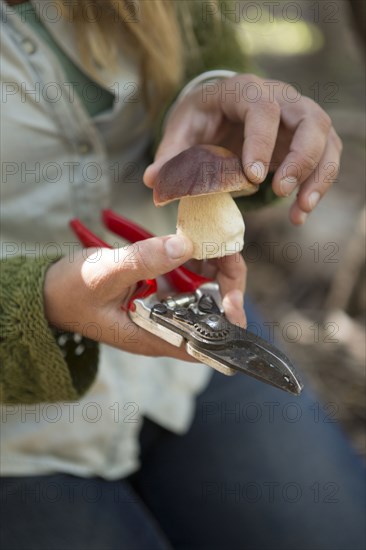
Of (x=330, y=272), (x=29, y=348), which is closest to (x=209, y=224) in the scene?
(x=29, y=348)

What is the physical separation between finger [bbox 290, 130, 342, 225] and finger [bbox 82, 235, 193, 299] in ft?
0.71

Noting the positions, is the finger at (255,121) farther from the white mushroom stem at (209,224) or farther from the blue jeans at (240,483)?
the blue jeans at (240,483)

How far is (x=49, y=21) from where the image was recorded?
102 centimetres

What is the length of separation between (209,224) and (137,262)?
0.44 ft

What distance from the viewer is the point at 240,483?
3.88ft

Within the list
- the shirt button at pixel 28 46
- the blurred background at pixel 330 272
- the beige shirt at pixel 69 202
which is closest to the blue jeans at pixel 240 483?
the beige shirt at pixel 69 202

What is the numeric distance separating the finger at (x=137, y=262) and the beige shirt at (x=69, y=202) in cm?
29

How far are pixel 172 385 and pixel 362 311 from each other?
3.14ft

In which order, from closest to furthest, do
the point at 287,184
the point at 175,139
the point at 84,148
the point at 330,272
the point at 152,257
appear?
the point at 152,257 → the point at 287,184 → the point at 175,139 → the point at 84,148 → the point at 330,272

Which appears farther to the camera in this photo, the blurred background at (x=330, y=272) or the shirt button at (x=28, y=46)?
the blurred background at (x=330, y=272)

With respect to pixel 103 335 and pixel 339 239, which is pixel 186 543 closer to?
pixel 103 335

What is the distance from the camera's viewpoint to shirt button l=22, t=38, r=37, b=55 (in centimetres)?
97

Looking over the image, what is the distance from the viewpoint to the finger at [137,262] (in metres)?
0.74

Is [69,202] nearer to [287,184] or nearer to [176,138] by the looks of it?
[176,138]
